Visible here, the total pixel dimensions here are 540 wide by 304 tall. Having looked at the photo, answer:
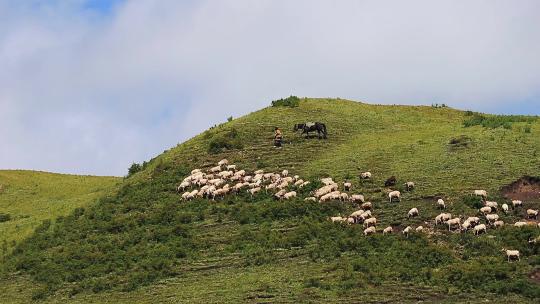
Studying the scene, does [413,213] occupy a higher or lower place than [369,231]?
higher

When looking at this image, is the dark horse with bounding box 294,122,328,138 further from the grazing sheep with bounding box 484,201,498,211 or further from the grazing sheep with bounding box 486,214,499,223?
the grazing sheep with bounding box 486,214,499,223

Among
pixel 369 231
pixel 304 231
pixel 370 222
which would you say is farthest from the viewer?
pixel 304 231

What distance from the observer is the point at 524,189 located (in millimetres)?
48625

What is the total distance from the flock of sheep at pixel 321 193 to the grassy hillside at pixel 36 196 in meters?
9.84

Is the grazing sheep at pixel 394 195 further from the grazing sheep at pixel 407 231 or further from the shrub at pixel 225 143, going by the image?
the shrub at pixel 225 143

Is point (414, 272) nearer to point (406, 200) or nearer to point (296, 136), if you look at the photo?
point (406, 200)

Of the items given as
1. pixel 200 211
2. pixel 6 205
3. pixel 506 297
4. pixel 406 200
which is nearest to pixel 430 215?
pixel 406 200

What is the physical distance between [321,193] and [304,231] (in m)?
4.03

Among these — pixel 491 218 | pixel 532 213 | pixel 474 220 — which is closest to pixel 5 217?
pixel 474 220

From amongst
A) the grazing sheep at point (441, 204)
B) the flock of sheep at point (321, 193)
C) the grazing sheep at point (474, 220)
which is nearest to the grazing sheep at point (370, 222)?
the flock of sheep at point (321, 193)

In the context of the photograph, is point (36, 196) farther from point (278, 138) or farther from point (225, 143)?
point (278, 138)

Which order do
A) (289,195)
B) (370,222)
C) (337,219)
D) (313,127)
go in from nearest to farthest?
(370,222) < (337,219) < (289,195) < (313,127)

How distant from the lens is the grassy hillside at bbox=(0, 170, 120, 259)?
59.8 metres

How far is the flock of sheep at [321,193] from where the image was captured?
147 feet
